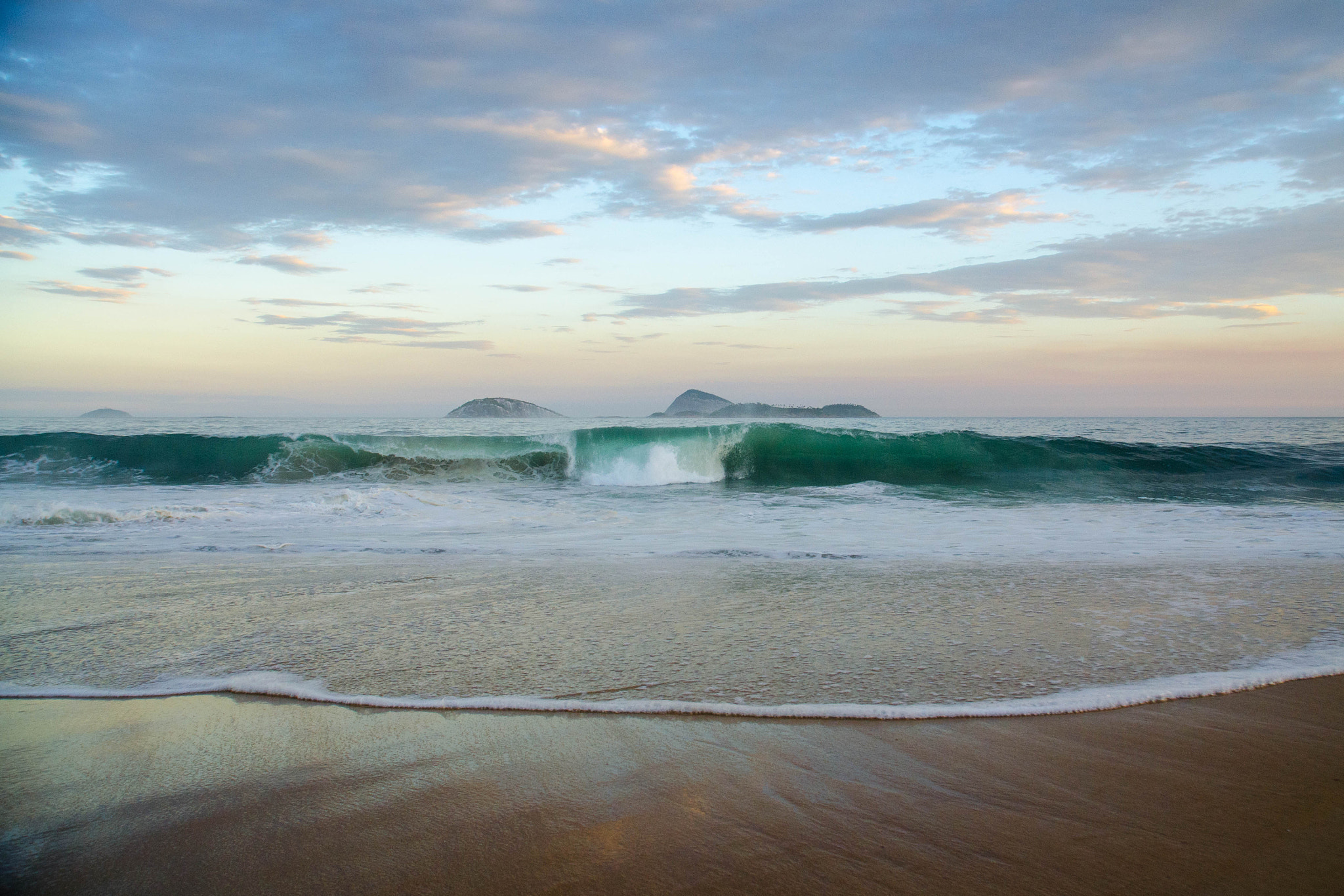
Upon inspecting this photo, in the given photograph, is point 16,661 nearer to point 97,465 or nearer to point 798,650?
point 798,650

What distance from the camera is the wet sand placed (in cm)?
152

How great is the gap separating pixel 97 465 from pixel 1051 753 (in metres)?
19.5

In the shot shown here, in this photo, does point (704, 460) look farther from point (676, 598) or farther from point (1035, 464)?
point (676, 598)

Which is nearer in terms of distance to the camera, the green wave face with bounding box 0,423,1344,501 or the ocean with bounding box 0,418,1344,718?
the ocean with bounding box 0,418,1344,718

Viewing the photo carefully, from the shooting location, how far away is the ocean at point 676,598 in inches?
106

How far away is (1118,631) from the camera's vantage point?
11.0ft

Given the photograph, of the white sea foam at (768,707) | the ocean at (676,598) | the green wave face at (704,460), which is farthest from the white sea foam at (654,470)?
the white sea foam at (768,707)

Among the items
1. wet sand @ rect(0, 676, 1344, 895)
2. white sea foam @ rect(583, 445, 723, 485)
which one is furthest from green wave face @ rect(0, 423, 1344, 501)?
wet sand @ rect(0, 676, 1344, 895)

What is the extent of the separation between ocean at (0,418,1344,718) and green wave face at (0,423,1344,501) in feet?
10.1

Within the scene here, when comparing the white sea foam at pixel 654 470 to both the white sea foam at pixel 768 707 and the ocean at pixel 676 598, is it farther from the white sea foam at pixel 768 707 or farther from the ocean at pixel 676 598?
the white sea foam at pixel 768 707

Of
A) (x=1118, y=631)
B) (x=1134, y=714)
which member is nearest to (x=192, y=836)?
(x=1134, y=714)

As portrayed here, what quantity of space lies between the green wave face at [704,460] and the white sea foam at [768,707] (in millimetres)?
10698

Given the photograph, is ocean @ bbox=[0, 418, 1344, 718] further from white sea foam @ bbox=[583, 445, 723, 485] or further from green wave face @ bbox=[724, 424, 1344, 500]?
white sea foam @ bbox=[583, 445, 723, 485]

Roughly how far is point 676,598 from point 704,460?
12.8 meters
